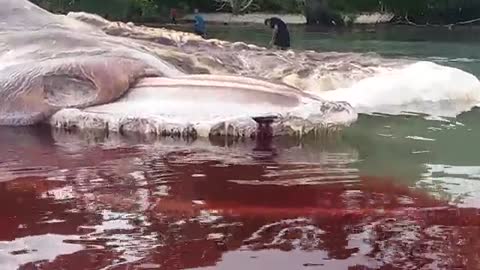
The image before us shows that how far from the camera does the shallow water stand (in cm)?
538

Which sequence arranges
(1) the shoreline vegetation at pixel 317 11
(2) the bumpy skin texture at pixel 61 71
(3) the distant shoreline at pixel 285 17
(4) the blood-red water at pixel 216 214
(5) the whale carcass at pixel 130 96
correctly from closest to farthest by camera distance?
(4) the blood-red water at pixel 216 214, (5) the whale carcass at pixel 130 96, (2) the bumpy skin texture at pixel 61 71, (1) the shoreline vegetation at pixel 317 11, (3) the distant shoreline at pixel 285 17

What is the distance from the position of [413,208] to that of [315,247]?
1513 mm

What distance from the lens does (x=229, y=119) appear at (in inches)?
403

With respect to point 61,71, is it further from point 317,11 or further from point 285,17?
point 285,17

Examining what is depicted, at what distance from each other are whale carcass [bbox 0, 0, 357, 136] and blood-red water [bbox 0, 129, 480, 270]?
0.88 metres

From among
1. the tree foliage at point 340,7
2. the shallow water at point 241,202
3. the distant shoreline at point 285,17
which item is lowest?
the shallow water at point 241,202

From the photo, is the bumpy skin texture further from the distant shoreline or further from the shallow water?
the distant shoreline

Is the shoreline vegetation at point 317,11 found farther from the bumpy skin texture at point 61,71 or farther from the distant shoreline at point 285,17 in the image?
the bumpy skin texture at point 61,71

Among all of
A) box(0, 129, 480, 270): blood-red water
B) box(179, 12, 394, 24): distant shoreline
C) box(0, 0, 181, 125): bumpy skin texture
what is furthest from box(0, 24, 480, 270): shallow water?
box(179, 12, 394, 24): distant shoreline

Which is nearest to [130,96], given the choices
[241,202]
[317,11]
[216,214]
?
[241,202]

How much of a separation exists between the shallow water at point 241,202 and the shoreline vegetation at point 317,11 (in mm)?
36810

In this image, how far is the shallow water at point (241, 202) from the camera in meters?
5.38

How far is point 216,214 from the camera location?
649 centimetres

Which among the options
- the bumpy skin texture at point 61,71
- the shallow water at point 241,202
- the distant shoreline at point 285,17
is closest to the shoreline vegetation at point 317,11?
the distant shoreline at point 285,17
